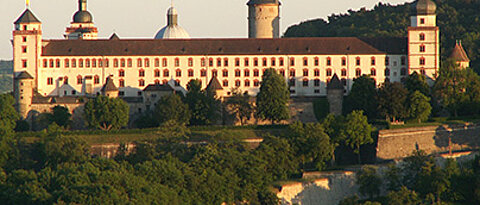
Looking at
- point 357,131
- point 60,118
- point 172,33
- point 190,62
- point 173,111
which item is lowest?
point 357,131

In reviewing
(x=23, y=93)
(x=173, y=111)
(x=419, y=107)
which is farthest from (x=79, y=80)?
(x=419, y=107)

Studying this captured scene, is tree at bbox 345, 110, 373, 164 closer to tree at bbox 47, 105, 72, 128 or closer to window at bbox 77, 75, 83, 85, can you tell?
tree at bbox 47, 105, 72, 128

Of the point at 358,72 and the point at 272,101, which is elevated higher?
the point at 358,72

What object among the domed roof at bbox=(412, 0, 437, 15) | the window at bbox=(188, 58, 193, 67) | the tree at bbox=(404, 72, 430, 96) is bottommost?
the tree at bbox=(404, 72, 430, 96)

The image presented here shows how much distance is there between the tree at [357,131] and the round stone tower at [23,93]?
102 feet

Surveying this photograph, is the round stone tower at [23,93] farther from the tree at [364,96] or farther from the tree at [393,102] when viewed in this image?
the tree at [393,102]

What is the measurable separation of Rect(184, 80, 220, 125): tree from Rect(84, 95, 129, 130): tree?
19.6ft

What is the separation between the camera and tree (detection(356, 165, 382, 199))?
9862 cm

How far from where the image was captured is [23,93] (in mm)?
120500

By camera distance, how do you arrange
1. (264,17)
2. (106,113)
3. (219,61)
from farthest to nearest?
(264,17)
(219,61)
(106,113)

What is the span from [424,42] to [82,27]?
3905 centimetres

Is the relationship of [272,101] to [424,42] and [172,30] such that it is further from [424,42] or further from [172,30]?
[172,30]

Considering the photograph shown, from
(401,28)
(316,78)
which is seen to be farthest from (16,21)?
(401,28)

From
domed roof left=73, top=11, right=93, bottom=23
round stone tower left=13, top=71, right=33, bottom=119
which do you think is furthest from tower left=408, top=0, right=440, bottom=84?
domed roof left=73, top=11, right=93, bottom=23
